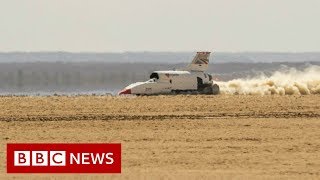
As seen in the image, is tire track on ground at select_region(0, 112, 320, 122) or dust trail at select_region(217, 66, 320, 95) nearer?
tire track on ground at select_region(0, 112, 320, 122)

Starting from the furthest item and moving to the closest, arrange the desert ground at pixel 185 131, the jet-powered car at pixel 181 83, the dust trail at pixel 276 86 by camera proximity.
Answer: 1. the dust trail at pixel 276 86
2. the jet-powered car at pixel 181 83
3. the desert ground at pixel 185 131

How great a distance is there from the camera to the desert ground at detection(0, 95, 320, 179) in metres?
29.7

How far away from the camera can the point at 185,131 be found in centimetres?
3953

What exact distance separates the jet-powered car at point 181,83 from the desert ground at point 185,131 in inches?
239

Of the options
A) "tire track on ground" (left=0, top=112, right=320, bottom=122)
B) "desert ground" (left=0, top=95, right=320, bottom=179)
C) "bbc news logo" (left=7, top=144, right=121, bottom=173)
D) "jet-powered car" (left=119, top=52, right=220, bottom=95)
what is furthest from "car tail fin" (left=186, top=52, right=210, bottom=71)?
"bbc news logo" (left=7, top=144, right=121, bottom=173)

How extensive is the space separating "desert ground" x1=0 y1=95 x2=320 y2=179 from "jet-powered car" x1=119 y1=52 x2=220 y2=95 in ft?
20.0

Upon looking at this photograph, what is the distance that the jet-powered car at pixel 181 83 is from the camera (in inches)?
2591

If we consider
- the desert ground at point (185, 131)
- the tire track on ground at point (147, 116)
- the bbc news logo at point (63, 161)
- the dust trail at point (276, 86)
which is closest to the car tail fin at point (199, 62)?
the dust trail at point (276, 86)

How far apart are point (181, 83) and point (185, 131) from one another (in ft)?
93.2

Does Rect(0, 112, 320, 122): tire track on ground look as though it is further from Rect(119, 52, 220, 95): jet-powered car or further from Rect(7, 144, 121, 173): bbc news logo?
Rect(119, 52, 220, 95): jet-powered car

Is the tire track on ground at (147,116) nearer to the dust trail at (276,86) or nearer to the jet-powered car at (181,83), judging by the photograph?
the jet-powered car at (181,83)

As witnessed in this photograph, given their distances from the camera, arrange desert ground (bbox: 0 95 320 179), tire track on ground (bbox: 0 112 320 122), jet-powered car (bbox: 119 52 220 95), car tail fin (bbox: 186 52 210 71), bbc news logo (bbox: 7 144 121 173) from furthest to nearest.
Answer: car tail fin (bbox: 186 52 210 71) < jet-powered car (bbox: 119 52 220 95) < tire track on ground (bbox: 0 112 320 122) < desert ground (bbox: 0 95 320 179) < bbc news logo (bbox: 7 144 121 173)

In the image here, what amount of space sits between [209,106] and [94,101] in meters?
7.34

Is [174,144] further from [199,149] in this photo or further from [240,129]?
[240,129]
